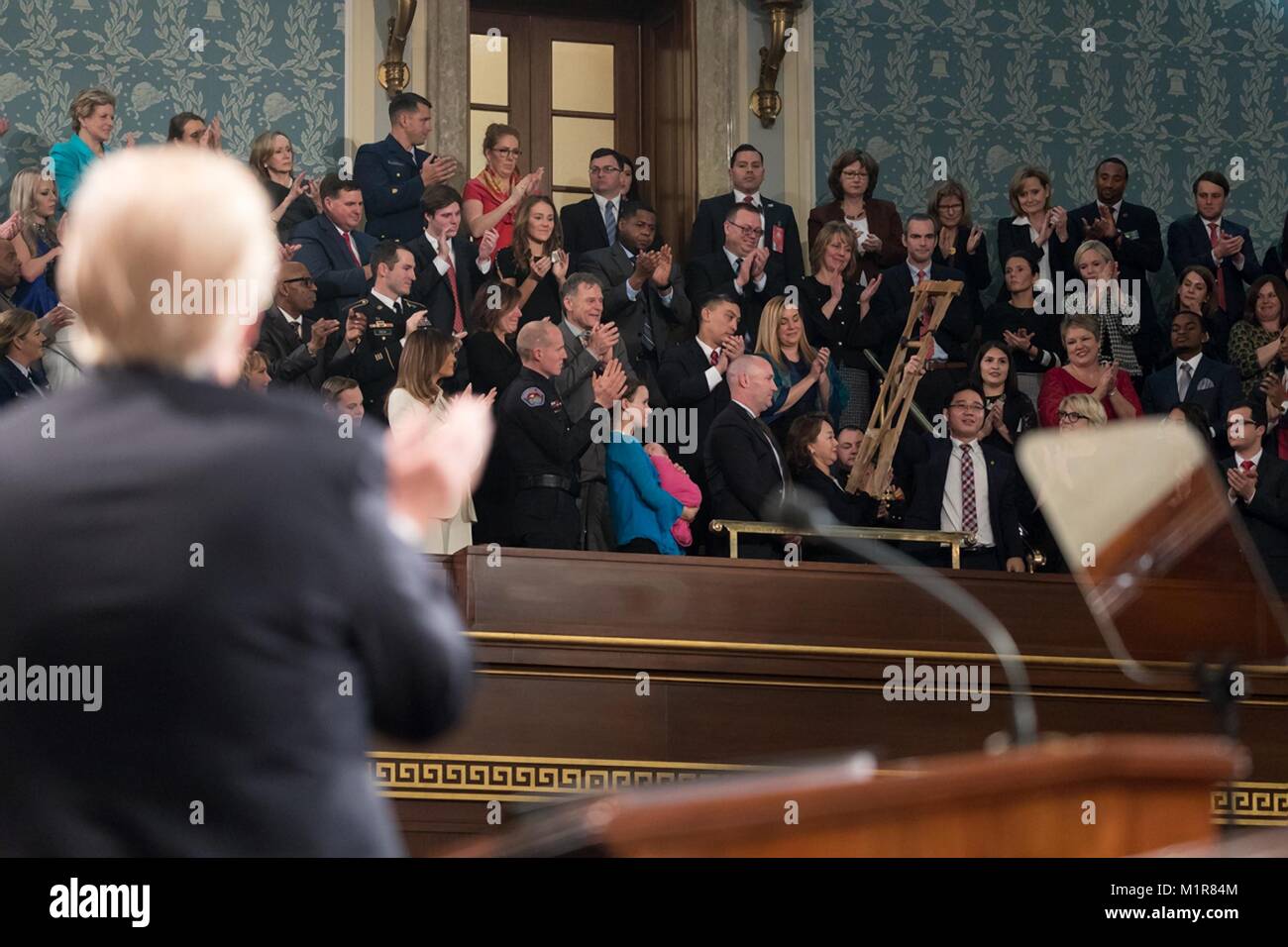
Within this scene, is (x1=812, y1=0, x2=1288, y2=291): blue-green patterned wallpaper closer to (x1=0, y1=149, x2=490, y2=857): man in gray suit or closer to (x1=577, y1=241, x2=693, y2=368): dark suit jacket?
(x1=577, y1=241, x2=693, y2=368): dark suit jacket

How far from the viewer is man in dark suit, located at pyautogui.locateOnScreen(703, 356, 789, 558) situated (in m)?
6.79

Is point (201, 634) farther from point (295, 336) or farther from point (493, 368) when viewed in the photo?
point (295, 336)

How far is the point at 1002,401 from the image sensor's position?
805 cm

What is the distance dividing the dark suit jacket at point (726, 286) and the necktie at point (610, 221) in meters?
0.41

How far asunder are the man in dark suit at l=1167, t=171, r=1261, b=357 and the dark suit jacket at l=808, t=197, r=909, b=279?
1.35 meters

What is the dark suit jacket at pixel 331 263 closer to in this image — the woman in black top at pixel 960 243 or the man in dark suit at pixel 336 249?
the man in dark suit at pixel 336 249

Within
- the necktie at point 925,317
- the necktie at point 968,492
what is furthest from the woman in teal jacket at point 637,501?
the necktie at point 925,317

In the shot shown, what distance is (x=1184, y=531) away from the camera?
241cm

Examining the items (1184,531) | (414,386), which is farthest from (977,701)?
(1184,531)

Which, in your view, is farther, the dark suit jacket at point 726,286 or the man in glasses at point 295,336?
the dark suit jacket at point 726,286

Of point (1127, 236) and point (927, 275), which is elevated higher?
point (1127, 236)

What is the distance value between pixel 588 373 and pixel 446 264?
116 cm

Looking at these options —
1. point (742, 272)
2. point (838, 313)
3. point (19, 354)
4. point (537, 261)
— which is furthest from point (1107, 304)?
point (19, 354)

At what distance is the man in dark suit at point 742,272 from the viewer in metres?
8.16
